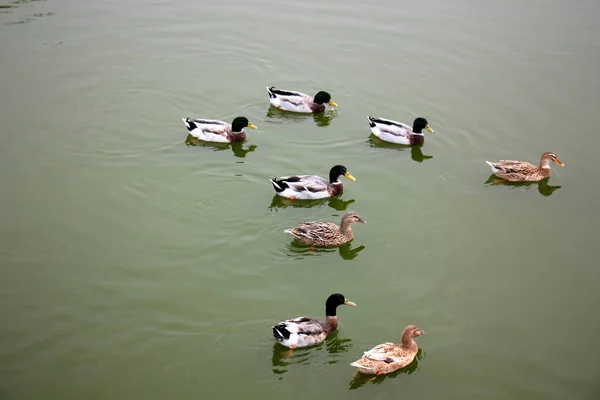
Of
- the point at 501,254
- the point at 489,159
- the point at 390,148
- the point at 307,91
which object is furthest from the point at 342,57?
the point at 501,254

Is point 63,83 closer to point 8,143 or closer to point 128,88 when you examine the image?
point 128,88

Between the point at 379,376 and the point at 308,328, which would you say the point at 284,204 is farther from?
the point at 379,376

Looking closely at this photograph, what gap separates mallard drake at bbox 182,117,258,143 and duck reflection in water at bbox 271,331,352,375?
501 centimetres

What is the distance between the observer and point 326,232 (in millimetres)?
9609

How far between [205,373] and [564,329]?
433cm

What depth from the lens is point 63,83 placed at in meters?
13.4

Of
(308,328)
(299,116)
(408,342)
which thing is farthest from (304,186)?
(408,342)

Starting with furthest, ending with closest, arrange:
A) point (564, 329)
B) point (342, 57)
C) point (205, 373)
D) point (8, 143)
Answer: point (342, 57) < point (8, 143) < point (564, 329) < point (205, 373)

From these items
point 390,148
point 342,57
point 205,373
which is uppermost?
point 342,57

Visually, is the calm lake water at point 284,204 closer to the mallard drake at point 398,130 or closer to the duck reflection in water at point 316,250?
the duck reflection in water at point 316,250

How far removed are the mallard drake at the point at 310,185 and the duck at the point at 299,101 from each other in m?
2.55

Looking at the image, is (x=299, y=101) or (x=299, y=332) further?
(x=299, y=101)

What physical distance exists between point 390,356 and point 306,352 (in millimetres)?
979

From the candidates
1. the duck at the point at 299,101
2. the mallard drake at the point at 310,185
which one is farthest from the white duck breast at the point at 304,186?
the duck at the point at 299,101
